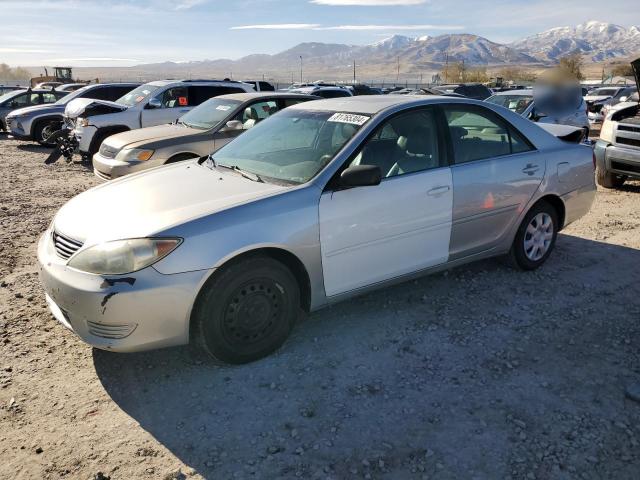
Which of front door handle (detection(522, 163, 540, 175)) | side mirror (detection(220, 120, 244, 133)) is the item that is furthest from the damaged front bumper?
side mirror (detection(220, 120, 244, 133))

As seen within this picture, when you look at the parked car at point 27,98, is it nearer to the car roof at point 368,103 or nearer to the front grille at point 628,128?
the car roof at point 368,103

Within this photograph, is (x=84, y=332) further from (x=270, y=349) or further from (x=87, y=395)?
(x=270, y=349)

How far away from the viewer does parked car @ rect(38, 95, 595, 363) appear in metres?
2.90

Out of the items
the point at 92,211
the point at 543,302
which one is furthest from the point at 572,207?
the point at 92,211

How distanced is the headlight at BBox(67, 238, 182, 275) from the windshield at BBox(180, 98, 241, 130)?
507 cm

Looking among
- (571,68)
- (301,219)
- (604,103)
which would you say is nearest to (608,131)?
(301,219)

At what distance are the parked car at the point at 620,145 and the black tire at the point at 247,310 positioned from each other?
650 cm

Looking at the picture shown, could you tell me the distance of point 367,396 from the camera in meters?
2.99

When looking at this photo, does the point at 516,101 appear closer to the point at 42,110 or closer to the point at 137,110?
the point at 137,110

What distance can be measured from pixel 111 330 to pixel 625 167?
770 centimetres

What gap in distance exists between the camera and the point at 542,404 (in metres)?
2.92

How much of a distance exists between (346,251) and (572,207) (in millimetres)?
2712

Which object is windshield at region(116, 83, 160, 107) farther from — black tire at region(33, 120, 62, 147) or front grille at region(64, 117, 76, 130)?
black tire at region(33, 120, 62, 147)

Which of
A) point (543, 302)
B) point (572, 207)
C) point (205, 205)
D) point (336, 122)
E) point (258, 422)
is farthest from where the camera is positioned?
point (572, 207)
